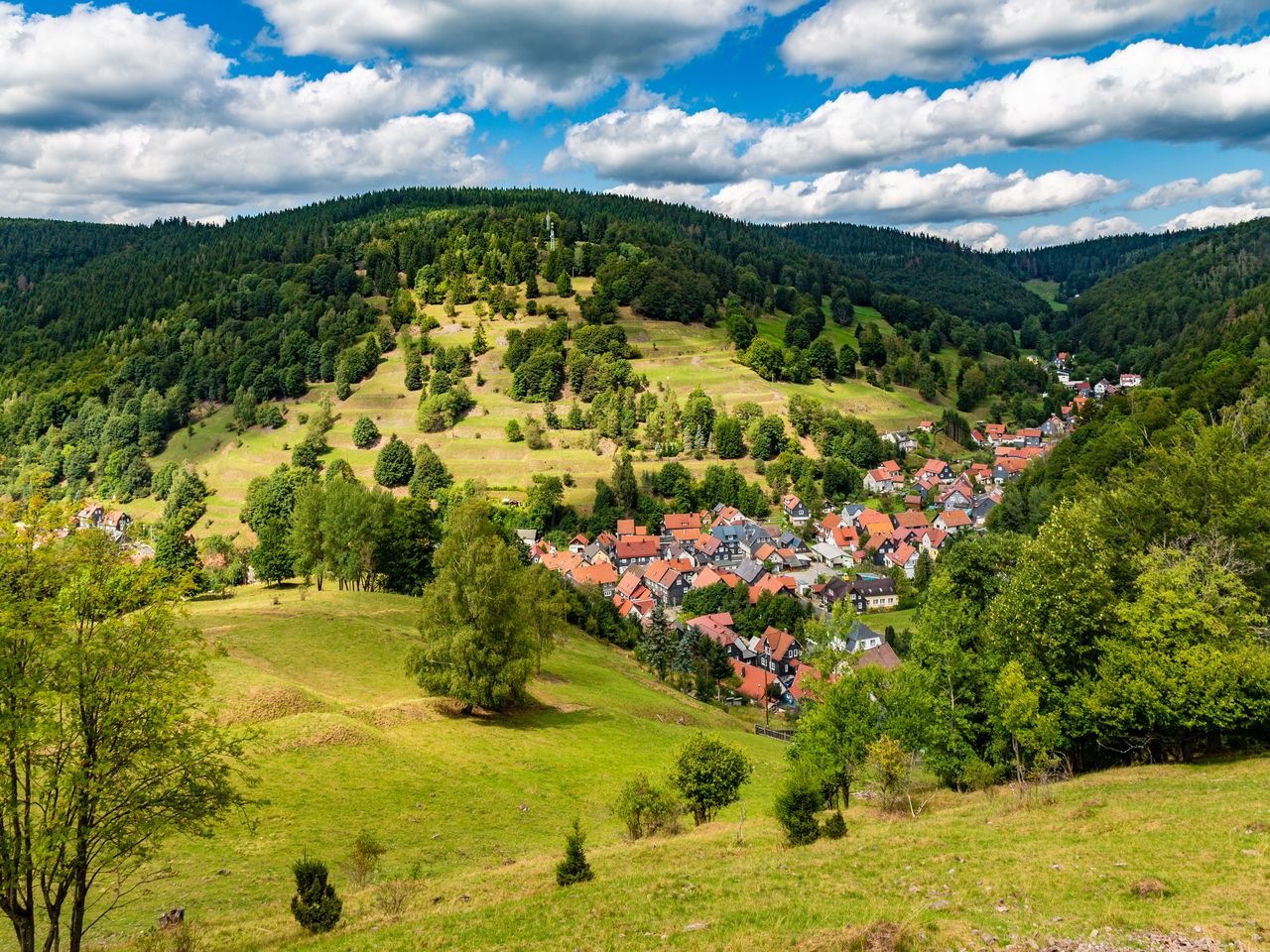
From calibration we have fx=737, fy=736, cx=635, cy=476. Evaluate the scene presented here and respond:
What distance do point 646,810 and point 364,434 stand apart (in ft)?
407

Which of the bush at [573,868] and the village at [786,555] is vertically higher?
the bush at [573,868]

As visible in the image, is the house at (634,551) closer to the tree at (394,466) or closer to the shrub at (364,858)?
the tree at (394,466)

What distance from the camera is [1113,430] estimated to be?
8344 cm

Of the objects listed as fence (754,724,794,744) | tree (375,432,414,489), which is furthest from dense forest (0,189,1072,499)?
fence (754,724,794,744)

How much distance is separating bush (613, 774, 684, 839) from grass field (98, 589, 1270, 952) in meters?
0.87

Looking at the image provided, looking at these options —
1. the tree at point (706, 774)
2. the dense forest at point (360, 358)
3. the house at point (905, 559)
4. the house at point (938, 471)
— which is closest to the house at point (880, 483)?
the house at point (938, 471)

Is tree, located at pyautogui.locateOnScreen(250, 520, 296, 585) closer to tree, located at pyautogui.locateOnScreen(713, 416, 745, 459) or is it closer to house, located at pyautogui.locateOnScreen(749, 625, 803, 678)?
house, located at pyautogui.locateOnScreen(749, 625, 803, 678)

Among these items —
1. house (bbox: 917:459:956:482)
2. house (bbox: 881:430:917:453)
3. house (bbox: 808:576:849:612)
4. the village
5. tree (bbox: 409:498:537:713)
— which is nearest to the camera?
tree (bbox: 409:498:537:713)

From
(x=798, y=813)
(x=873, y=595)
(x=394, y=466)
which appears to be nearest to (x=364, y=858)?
(x=798, y=813)

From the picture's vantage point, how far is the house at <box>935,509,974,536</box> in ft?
369

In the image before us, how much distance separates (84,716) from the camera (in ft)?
46.0

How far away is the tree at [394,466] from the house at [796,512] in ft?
212

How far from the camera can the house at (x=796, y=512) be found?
397 ft

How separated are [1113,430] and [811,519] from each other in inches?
1853
